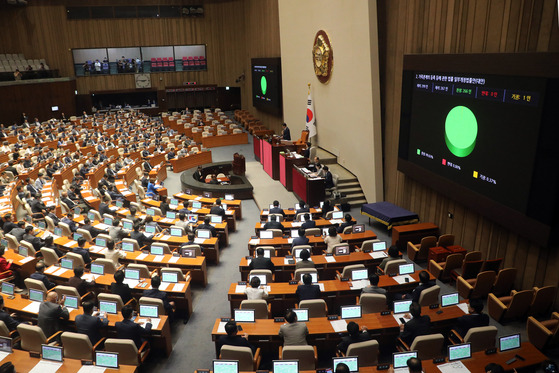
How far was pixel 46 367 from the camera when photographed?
564 centimetres

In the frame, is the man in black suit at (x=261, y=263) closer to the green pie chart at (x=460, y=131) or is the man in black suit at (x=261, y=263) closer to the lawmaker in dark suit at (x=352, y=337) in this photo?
the lawmaker in dark suit at (x=352, y=337)

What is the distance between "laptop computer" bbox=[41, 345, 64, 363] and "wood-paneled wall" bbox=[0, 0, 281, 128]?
22158 millimetres

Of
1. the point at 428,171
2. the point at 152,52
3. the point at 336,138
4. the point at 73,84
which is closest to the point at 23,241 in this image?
the point at 428,171

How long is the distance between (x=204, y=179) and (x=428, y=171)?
965 centimetres

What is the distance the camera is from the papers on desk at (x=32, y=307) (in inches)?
282

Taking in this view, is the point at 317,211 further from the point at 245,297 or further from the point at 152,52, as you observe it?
the point at 152,52

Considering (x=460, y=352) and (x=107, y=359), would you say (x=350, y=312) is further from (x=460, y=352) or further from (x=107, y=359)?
(x=107, y=359)

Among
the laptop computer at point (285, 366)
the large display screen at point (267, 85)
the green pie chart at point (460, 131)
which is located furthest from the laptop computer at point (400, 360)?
the large display screen at point (267, 85)

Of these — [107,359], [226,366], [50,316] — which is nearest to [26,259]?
[50,316]

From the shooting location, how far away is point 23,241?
370 inches

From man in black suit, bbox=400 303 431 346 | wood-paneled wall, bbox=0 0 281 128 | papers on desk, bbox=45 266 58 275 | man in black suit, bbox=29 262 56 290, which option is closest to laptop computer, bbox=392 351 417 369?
man in black suit, bbox=400 303 431 346

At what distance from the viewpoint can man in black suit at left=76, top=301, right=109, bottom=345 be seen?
Result: 6.39 metres

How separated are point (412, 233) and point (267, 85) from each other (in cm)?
1595

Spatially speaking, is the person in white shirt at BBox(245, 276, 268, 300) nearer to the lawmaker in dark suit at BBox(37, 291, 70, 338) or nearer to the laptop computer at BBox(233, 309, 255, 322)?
the laptop computer at BBox(233, 309, 255, 322)
